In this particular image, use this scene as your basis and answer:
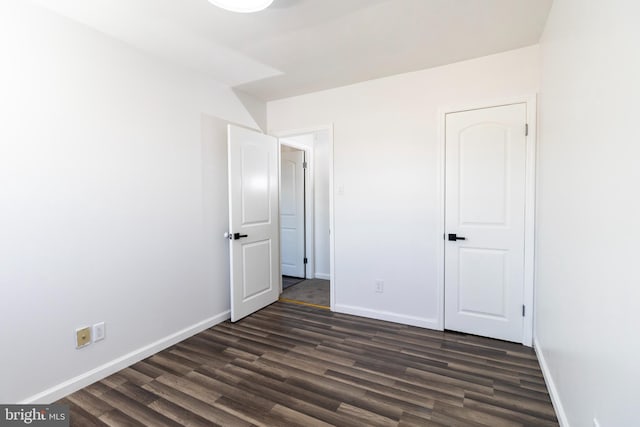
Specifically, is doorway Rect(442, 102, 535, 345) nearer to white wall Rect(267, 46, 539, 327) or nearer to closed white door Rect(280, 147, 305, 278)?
white wall Rect(267, 46, 539, 327)

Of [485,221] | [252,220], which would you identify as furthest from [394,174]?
[252,220]

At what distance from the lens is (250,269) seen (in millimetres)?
3293

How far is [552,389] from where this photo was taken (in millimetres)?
1841

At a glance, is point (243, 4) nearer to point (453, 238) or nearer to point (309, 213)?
point (453, 238)

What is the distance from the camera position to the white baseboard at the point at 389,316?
115 inches

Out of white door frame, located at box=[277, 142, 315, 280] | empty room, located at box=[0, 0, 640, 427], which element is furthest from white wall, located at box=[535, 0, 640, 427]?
white door frame, located at box=[277, 142, 315, 280]

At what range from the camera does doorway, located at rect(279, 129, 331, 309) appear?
4.76 metres

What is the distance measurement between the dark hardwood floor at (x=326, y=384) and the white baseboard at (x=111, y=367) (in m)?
0.05

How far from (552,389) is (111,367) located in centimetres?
296

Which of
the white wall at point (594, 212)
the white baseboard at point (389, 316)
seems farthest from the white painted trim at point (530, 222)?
the white baseboard at point (389, 316)

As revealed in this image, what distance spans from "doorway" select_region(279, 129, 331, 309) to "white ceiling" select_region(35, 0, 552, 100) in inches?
76.4

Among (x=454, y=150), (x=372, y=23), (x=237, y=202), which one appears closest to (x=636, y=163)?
(x=372, y=23)

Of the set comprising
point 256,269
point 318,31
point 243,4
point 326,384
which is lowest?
point 326,384

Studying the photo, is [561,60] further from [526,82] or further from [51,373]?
[51,373]
